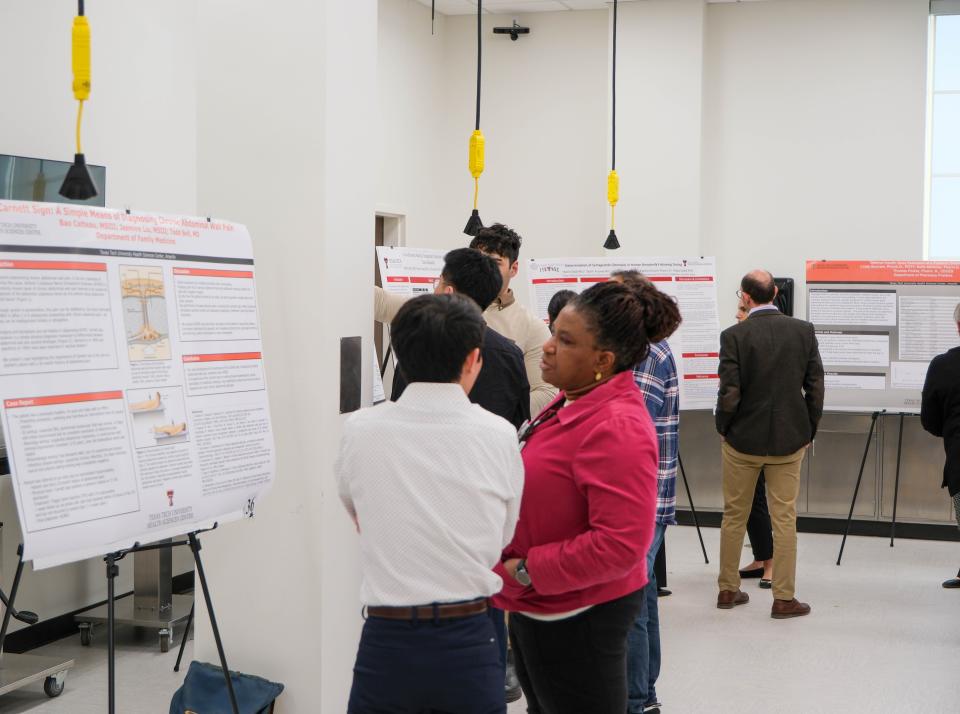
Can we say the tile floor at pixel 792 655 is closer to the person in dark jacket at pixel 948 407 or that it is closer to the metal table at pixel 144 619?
the metal table at pixel 144 619

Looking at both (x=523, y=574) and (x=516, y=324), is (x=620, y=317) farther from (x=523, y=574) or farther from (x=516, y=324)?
(x=516, y=324)

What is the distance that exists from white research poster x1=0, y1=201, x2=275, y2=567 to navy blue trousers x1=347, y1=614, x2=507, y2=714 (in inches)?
32.4

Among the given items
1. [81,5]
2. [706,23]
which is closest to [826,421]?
[706,23]

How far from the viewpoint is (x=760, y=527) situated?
17.3 ft

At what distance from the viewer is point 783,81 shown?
22.0 feet

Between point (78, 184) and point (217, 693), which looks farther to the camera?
point (217, 693)

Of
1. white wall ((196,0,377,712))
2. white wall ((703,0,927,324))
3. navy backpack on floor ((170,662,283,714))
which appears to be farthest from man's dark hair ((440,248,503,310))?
white wall ((703,0,927,324))

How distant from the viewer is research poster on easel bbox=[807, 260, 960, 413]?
19.5 ft

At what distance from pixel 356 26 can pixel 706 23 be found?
4.49 meters

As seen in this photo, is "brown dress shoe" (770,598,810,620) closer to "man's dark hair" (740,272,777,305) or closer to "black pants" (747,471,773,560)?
"black pants" (747,471,773,560)

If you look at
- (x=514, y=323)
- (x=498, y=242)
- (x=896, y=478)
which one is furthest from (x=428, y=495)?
(x=896, y=478)

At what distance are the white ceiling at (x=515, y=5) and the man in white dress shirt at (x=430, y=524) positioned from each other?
218 inches

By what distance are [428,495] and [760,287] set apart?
343 centimetres

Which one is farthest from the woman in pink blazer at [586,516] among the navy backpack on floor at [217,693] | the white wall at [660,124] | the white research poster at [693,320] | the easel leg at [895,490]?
the white wall at [660,124]
